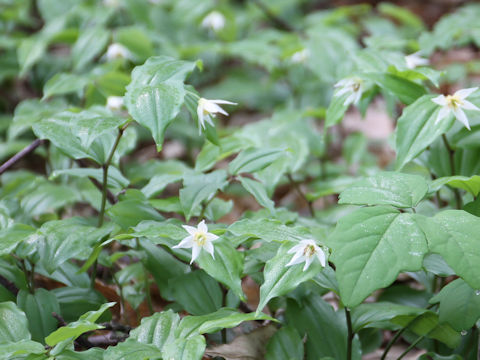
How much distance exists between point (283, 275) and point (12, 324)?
25.6 inches

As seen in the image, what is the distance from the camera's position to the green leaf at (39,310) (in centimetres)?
138

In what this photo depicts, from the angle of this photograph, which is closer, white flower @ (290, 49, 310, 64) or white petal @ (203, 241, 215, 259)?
white petal @ (203, 241, 215, 259)

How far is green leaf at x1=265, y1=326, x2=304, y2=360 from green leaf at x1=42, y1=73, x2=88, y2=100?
130 cm

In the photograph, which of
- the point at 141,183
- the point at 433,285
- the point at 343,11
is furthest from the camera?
the point at 343,11

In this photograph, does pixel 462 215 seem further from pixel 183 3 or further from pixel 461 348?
pixel 183 3

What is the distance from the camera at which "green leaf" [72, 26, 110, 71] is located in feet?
8.73

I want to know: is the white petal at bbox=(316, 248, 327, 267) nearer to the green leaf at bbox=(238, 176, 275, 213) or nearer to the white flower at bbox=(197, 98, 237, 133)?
the green leaf at bbox=(238, 176, 275, 213)

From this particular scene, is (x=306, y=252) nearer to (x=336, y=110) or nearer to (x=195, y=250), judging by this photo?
(x=195, y=250)

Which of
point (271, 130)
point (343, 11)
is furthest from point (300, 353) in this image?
point (343, 11)

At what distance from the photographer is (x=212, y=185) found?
1507mm

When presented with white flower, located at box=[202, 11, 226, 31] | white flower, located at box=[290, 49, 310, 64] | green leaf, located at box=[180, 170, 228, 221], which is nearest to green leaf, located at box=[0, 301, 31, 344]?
green leaf, located at box=[180, 170, 228, 221]

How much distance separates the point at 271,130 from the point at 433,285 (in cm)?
99

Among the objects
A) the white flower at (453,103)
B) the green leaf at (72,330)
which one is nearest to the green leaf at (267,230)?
the green leaf at (72,330)

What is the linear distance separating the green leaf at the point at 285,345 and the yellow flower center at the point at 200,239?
1.18 ft
